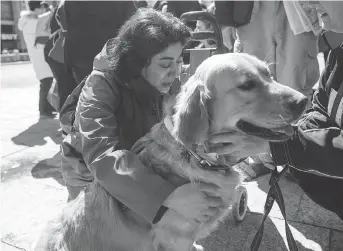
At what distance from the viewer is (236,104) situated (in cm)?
156

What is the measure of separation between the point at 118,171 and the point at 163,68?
742 millimetres

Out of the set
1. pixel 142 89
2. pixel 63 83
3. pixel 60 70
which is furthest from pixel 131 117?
pixel 60 70

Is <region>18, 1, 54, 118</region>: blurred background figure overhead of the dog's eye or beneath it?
beneath

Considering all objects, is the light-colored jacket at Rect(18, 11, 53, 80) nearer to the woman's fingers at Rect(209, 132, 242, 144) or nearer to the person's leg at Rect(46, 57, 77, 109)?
the person's leg at Rect(46, 57, 77, 109)

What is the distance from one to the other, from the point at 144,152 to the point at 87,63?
1993 millimetres

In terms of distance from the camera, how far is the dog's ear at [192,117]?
1502 millimetres

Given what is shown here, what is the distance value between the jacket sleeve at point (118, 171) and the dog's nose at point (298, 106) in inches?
26.7

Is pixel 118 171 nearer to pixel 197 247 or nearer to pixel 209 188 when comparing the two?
pixel 209 188

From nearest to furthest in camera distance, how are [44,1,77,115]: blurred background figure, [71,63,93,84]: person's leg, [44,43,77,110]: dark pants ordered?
[71,63,93,84]: person's leg
[44,1,77,115]: blurred background figure
[44,43,77,110]: dark pants

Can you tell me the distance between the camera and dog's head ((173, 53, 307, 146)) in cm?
147

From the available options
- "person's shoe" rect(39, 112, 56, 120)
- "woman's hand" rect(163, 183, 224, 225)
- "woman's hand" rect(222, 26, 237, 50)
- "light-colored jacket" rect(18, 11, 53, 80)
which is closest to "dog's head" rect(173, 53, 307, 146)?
"woman's hand" rect(163, 183, 224, 225)

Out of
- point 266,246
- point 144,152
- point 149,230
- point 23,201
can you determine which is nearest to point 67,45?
point 23,201

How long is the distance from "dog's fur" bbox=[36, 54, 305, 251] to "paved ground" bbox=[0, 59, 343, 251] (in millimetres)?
696

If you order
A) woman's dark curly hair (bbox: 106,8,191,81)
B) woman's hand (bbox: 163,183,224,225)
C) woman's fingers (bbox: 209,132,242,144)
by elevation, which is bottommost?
woman's hand (bbox: 163,183,224,225)
